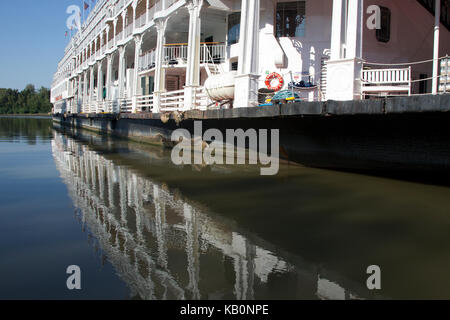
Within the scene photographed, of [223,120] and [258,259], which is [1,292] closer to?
[258,259]

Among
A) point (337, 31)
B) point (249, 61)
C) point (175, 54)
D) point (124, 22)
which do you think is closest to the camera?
point (337, 31)

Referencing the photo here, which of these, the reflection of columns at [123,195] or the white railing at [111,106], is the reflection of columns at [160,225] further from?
the white railing at [111,106]

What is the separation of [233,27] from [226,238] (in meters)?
15.1

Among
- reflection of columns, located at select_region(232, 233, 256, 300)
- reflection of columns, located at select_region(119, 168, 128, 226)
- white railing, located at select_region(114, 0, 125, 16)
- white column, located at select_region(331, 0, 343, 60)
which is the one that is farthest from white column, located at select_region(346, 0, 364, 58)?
white railing, located at select_region(114, 0, 125, 16)

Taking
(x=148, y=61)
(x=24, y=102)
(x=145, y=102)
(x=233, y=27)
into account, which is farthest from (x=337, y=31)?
(x=24, y=102)

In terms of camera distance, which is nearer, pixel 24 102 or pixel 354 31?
pixel 354 31

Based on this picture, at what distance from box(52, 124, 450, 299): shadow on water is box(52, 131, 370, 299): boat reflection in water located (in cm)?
1

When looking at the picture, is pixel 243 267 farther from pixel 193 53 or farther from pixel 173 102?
pixel 173 102

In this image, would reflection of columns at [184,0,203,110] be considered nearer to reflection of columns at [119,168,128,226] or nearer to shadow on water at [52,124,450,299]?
reflection of columns at [119,168,128,226]

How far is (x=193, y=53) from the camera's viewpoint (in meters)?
16.5

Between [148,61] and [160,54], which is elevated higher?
[148,61]

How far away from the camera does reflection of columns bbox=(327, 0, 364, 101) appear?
9.88m

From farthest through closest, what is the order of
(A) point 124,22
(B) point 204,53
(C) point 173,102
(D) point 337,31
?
(A) point 124,22 → (B) point 204,53 → (C) point 173,102 → (D) point 337,31

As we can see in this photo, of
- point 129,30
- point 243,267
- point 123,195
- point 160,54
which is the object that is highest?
point 129,30
